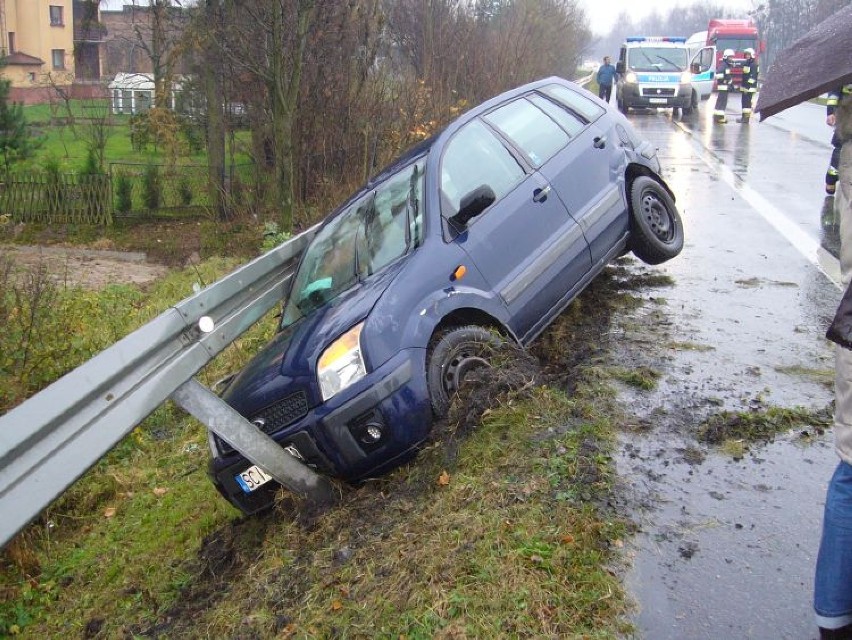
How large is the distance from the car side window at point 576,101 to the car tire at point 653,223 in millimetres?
695

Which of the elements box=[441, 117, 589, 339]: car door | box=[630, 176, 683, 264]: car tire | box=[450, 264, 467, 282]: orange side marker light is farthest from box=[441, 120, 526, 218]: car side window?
box=[630, 176, 683, 264]: car tire

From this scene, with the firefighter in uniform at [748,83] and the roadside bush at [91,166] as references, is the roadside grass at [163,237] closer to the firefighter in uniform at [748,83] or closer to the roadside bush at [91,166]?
the roadside bush at [91,166]

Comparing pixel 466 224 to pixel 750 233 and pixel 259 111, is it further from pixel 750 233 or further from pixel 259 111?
pixel 259 111

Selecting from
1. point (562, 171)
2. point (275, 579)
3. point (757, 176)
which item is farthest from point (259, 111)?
point (275, 579)

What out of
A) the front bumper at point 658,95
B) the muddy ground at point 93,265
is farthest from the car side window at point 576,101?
the front bumper at point 658,95

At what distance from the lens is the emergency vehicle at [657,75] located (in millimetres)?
27094

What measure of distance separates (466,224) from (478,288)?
0.44 meters

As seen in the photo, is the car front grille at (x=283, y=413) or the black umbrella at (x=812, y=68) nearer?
the black umbrella at (x=812, y=68)

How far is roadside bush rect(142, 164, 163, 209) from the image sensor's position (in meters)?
17.7

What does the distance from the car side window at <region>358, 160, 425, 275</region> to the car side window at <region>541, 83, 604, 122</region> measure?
2.00 metres

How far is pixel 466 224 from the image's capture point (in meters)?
5.54

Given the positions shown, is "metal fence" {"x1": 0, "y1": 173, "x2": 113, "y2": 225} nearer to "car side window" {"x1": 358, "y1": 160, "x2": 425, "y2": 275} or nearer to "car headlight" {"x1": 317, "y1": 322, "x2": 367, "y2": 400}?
"car side window" {"x1": 358, "y1": 160, "x2": 425, "y2": 275}

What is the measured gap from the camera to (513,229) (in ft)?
19.1

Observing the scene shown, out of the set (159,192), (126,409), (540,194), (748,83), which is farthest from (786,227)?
(748,83)
